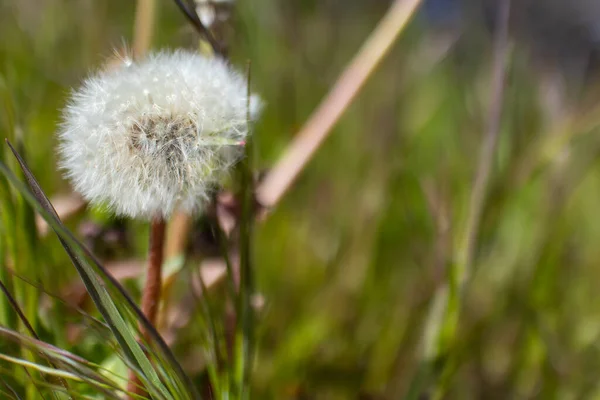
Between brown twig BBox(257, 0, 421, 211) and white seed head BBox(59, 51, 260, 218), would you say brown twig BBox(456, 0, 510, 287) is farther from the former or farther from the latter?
white seed head BBox(59, 51, 260, 218)

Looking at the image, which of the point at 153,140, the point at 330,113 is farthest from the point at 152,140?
the point at 330,113

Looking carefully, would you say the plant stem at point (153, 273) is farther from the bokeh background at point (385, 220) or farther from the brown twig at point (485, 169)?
the brown twig at point (485, 169)

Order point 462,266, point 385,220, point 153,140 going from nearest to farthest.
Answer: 1. point 153,140
2. point 462,266
3. point 385,220

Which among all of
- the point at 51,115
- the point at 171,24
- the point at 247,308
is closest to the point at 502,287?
the point at 247,308

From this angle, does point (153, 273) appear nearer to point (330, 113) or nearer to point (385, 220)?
point (330, 113)

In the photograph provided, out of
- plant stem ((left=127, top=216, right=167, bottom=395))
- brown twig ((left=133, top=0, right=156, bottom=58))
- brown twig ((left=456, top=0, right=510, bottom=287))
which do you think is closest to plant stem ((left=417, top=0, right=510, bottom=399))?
brown twig ((left=456, top=0, right=510, bottom=287))

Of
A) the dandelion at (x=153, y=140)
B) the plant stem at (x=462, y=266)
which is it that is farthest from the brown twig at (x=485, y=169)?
the dandelion at (x=153, y=140)

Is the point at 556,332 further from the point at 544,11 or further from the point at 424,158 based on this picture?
the point at 544,11
